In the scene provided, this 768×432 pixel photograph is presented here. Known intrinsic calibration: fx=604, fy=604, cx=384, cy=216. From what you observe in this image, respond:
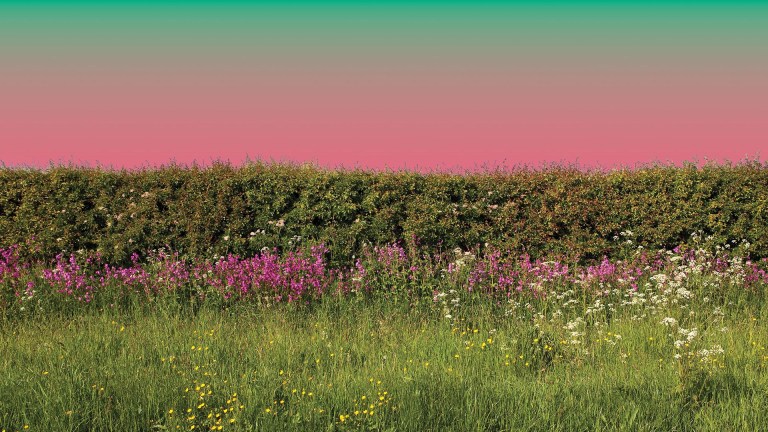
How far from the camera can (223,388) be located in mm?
4961

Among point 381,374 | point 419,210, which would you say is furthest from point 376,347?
point 419,210

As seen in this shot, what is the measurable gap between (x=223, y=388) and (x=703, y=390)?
389cm

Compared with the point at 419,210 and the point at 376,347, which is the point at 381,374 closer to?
the point at 376,347

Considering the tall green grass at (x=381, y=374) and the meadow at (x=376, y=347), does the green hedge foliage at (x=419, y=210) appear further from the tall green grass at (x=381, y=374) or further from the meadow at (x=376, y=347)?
the tall green grass at (x=381, y=374)

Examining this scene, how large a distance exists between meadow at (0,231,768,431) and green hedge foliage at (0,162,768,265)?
14.5 inches

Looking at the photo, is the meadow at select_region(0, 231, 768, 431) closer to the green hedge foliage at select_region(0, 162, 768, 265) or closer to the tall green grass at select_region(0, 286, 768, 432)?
the tall green grass at select_region(0, 286, 768, 432)

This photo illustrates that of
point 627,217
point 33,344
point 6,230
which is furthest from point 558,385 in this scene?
point 6,230

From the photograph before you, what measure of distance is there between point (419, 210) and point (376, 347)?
159 inches

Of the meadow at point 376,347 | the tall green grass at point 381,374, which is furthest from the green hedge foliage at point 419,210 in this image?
the tall green grass at point 381,374

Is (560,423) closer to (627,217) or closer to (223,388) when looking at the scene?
(223,388)

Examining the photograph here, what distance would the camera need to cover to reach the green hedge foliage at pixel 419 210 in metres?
9.96

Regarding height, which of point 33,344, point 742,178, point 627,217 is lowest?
point 33,344

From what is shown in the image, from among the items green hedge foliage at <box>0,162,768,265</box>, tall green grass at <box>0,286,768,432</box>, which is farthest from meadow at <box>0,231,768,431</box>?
green hedge foliage at <box>0,162,768,265</box>

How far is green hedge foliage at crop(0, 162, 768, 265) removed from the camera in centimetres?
996
